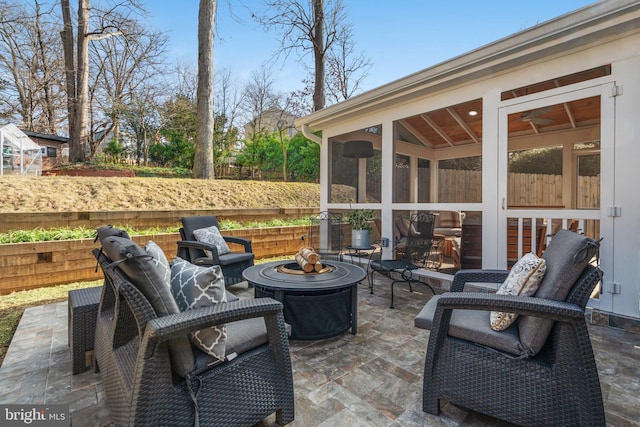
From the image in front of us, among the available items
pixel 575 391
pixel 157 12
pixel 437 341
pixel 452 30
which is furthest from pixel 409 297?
pixel 157 12

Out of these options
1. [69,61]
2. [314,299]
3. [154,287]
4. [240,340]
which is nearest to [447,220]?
[314,299]

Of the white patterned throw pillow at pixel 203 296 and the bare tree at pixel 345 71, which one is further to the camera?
the bare tree at pixel 345 71

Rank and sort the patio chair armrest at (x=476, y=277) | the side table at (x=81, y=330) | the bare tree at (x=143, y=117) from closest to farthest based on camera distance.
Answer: the side table at (x=81, y=330) < the patio chair armrest at (x=476, y=277) < the bare tree at (x=143, y=117)

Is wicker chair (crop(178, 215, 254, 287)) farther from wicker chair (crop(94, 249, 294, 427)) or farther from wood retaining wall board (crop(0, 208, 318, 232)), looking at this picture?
wicker chair (crop(94, 249, 294, 427))

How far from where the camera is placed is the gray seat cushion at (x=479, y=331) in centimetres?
161

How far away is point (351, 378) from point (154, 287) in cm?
142

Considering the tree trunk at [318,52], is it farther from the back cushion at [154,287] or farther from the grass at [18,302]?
the back cushion at [154,287]

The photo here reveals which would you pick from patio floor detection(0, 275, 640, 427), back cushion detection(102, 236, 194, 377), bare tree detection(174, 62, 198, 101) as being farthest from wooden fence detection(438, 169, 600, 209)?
bare tree detection(174, 62, 198, 101)

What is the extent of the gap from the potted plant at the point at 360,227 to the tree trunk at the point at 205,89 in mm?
4516

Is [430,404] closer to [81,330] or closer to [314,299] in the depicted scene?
[314,299]

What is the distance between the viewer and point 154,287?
138 cm

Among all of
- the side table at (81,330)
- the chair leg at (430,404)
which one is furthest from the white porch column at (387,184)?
the side table at (81,330)

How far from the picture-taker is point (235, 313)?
4.74 feet

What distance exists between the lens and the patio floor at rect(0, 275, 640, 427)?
1.74 m
